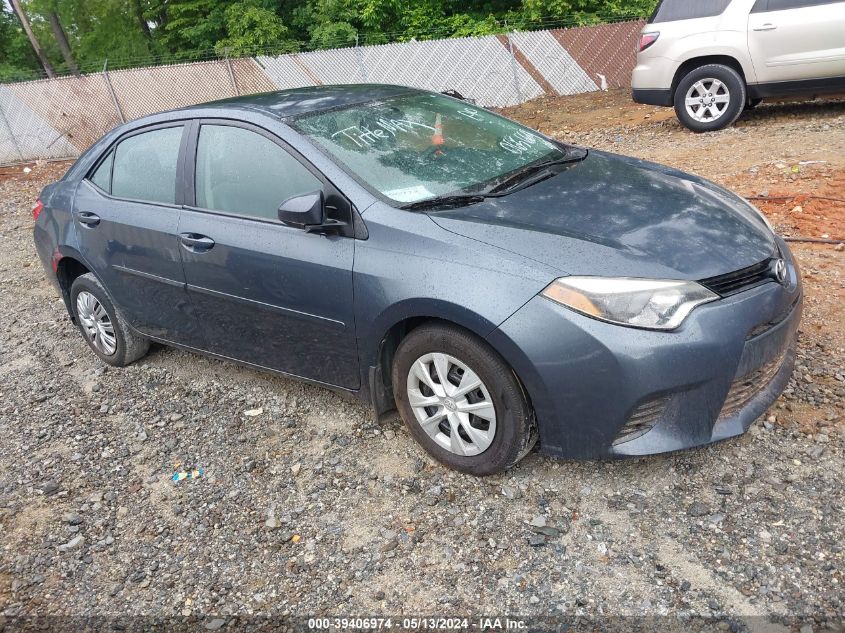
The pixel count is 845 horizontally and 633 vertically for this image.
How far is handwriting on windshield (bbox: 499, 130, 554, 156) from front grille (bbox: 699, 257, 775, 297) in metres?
1.43

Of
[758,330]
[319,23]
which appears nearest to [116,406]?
[758,330]

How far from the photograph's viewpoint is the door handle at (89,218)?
178 inches

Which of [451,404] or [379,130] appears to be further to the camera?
[379,130]

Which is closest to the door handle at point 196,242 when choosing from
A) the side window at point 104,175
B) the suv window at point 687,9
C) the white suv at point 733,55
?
the side window at point 104,175

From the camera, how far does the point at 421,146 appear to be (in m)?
3.73

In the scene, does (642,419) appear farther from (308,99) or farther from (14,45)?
(14,45)

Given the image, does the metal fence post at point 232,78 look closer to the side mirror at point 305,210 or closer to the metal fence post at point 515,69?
the metal fence post at point 515,69

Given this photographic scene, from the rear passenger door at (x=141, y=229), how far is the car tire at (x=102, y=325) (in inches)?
8.0

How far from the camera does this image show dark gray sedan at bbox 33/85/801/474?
2.82 metres

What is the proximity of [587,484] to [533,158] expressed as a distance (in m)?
1.74

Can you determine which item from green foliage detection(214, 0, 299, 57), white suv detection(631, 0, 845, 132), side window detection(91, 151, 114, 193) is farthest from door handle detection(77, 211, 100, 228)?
green foliage detection(214, 0, 299, 57)

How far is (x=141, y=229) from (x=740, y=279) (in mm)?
3120

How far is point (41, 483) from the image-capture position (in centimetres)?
383

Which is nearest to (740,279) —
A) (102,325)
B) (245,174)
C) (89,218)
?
(245,174)
